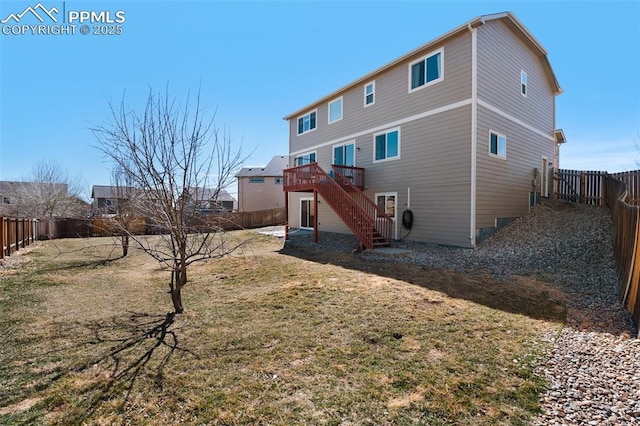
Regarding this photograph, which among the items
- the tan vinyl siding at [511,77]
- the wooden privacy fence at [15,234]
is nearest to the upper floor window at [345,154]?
the tan vinyl siding at [511,77]

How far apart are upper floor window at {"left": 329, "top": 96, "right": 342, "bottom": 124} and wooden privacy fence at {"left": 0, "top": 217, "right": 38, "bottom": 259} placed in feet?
45.4

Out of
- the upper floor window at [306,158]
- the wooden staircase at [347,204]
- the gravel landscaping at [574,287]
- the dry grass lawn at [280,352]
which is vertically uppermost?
the upper floor window at [306,158]

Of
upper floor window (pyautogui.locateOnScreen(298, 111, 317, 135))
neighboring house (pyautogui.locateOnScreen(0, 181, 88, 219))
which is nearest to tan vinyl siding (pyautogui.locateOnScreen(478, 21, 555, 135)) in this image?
upper floor window (pyautogui.locateOnScreen(298, 111, 317, 135))

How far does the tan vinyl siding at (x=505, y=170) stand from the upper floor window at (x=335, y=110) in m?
7.32

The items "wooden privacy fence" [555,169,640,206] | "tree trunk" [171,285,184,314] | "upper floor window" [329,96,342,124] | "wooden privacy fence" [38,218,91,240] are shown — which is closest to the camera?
"tree trunk" [171,285,184,314]

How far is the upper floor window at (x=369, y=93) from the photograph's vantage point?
13.7 meters

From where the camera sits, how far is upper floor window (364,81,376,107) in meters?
13.7

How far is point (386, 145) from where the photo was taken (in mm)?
13211

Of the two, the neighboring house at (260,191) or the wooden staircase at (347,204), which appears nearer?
the wooden staircase at (347,204)

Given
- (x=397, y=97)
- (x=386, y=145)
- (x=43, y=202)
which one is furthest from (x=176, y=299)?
(x=43, y=202)

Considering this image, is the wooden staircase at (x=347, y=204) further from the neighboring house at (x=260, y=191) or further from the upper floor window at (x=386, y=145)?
the neighboring house at (x=260, y=191)

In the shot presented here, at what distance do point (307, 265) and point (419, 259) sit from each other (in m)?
3.40

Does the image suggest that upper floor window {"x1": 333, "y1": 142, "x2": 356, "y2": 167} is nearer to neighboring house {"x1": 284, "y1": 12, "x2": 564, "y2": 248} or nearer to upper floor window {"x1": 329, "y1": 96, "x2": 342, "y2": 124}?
neighboring house {"x1": 284, "y1": 12, "x2": 564, "y2": 248}

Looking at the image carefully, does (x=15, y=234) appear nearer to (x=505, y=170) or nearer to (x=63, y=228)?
(x=63, y=228)
